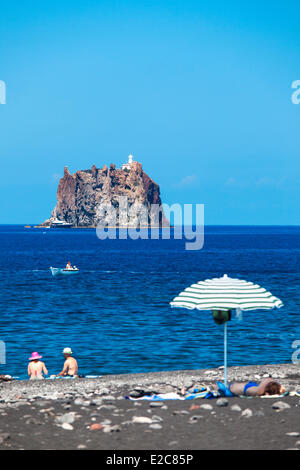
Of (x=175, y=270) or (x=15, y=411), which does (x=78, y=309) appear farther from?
(x=175, y=270)

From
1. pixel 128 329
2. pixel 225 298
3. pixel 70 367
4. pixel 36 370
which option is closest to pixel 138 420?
pixel 225 298

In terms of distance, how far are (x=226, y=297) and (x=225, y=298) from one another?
1.4 inches

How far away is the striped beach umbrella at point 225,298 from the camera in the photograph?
559 inches

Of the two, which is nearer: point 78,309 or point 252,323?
point 252,323

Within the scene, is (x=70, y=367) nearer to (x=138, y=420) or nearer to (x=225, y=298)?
(x=225, y=298)

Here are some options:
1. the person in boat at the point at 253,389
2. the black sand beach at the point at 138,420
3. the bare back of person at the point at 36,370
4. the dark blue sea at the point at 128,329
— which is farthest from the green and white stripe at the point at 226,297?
the dark blue sea at the point at 128,329

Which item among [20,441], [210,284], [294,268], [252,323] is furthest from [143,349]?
Answer: [294,268]

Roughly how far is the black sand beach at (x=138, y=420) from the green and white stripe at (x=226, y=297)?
2154 millimetres

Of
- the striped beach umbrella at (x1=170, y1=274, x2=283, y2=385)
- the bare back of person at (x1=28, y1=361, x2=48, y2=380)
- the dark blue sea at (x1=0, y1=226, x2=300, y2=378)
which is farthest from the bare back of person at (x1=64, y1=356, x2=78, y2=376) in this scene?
the dark blue sea at (x1=0, y1=226, x2=300, y2=378)

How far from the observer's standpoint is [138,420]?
12227 mm

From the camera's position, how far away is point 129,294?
57.9 m

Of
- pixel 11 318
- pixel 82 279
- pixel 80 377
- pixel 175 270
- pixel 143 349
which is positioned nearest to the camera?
pixel 80 377

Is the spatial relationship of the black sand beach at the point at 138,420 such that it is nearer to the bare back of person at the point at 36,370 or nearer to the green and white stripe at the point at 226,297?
the green and white stripe at the point at 226,297
